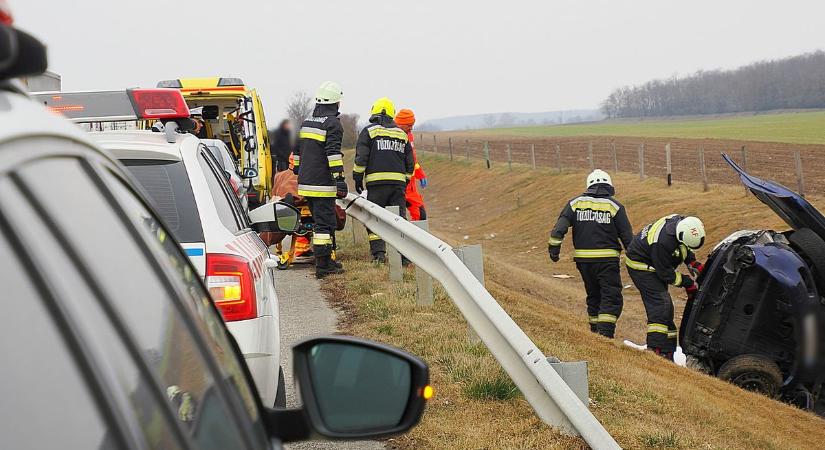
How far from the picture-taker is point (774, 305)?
32.0ft

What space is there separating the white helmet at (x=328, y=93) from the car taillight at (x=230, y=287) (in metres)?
6.69

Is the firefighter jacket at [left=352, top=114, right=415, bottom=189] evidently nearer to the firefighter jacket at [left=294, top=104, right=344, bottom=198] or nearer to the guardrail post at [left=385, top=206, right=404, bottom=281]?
the firefighter jacket at [left=294, top=104, right=344, bottom=198]

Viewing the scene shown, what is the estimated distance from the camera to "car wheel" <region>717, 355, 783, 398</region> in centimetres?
969

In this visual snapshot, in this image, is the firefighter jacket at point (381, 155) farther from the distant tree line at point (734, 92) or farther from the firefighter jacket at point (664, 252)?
the distant tree line at point (734, 92)

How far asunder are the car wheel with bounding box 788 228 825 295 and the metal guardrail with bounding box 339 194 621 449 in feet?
13.7

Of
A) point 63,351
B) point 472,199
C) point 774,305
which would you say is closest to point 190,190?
point 63,351

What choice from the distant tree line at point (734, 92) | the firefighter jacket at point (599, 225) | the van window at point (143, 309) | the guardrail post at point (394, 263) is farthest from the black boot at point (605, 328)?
the distant tree line at point (734, 92)

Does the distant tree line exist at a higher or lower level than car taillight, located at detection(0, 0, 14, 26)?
lower

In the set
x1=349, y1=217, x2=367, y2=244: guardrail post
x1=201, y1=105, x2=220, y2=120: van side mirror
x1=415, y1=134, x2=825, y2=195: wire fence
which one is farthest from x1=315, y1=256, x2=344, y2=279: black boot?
x1=415, y1=134, x2=825, y2=195: wire fence

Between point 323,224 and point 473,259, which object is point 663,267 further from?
point 473,259

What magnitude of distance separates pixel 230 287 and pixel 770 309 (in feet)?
21.5

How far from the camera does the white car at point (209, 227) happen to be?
457 centimetres

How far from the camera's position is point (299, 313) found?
9.39 metres

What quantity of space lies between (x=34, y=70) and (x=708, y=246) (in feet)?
64.8
